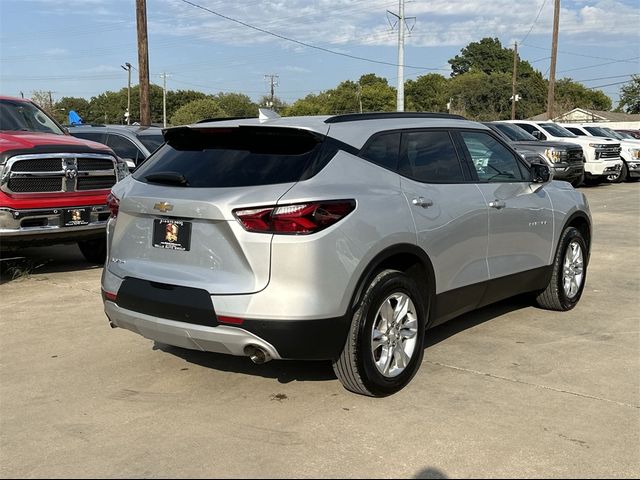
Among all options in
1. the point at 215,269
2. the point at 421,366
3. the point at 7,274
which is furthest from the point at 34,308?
the point at 421,366

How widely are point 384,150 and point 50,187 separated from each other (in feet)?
15.2

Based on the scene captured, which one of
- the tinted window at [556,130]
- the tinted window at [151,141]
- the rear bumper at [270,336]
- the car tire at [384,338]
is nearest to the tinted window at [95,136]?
the tinted window at [151,141]

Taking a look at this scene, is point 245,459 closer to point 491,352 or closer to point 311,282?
point 311,282

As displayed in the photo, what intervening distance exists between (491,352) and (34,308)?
4.30m

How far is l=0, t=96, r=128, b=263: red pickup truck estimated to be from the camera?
720 centimetres

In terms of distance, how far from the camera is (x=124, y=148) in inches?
456

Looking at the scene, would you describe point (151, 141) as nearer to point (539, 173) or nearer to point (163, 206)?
point (539, 173)

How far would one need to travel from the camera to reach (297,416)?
396 centimetres

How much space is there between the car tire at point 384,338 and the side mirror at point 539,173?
1967 mm

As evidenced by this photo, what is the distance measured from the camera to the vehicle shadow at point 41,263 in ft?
26.5

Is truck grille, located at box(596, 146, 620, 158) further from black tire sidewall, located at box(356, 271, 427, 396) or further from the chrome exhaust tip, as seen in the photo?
the chrome exhaust tip

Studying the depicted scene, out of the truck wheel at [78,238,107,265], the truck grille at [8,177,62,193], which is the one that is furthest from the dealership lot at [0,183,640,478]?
the truck wheel at [78,238,107,265]

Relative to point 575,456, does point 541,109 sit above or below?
above

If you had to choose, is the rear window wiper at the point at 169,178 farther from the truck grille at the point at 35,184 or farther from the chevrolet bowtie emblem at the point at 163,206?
the truck grille at the point at 35,184
